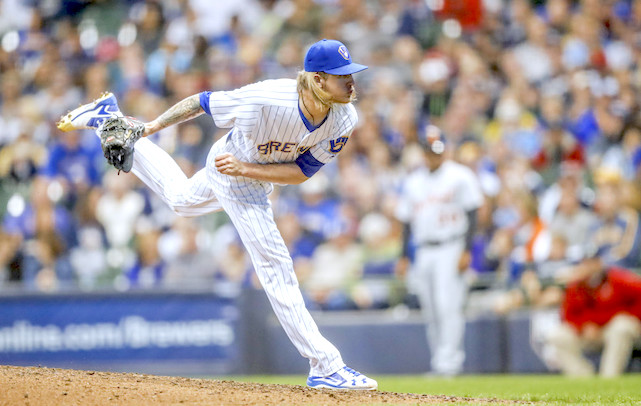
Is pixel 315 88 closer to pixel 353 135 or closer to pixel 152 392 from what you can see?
pixel 152 392

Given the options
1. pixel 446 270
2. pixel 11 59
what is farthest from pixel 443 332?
pixel 11 59

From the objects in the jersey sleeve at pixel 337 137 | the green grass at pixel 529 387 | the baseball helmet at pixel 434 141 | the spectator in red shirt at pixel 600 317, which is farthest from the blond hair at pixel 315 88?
the spectator in red shirt at pixel 600 317

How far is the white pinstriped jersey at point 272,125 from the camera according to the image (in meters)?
6.23

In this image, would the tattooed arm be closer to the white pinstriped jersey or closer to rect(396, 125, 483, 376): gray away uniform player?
the white pinstriped jersey

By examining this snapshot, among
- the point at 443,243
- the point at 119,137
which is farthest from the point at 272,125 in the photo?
the point at 443,243

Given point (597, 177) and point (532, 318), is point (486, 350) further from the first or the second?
point (597, 177)

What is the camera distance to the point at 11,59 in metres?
16.1

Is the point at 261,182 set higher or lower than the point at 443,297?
higher

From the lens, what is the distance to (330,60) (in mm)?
6082

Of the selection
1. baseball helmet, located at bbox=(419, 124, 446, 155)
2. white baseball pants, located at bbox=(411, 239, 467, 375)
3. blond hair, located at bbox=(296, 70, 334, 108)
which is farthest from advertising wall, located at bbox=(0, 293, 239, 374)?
blond hair, located at bbox=(296, 70, 334, 108)

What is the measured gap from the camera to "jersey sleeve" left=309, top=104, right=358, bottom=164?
20.9ft

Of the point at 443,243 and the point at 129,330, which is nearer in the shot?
the point at 443,243

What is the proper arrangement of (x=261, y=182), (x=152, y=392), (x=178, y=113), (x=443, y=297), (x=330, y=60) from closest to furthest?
(x=152, y=392), (x=330, y=60), (x=178, y=113), (x=261, y=182), (x=443, y=297)

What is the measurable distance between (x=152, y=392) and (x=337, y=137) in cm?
203
